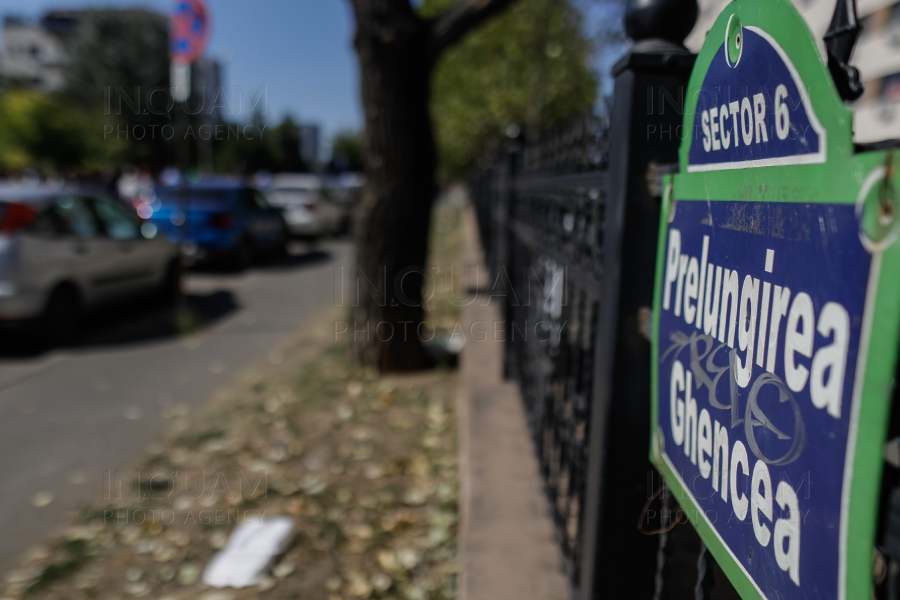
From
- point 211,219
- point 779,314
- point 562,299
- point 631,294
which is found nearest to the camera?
point 779,314

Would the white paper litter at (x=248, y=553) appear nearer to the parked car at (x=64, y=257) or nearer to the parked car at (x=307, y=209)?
the parked car at (x=64, y=257)

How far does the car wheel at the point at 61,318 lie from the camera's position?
673cm

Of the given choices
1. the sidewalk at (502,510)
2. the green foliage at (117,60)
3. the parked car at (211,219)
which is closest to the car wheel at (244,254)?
the parked car at (211,219)

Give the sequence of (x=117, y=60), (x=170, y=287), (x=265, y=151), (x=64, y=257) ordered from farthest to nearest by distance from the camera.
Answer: (x=265, y=151) → (x=117, y=60) → (x=170, y=287) → (x=64, y=257)

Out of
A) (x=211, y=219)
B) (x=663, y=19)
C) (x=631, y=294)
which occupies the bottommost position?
(x=211, y=219)

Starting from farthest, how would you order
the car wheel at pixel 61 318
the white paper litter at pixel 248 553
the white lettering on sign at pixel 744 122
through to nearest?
1. the car wheel at pixel 61 318
2. the white paper litter at pixel 248 553
3. the white lettering on sign at pixel 744 122

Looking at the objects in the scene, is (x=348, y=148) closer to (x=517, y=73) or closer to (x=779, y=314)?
(x=517, y=73)

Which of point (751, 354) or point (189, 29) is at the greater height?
point (189, 29)

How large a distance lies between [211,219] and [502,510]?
34.1 ft

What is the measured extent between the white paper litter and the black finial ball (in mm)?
2561

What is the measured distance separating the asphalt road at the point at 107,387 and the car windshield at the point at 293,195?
833 cm

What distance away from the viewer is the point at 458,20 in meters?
4.94

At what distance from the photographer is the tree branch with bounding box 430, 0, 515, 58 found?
4863 millimetres

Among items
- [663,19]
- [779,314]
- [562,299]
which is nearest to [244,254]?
[562,299]
